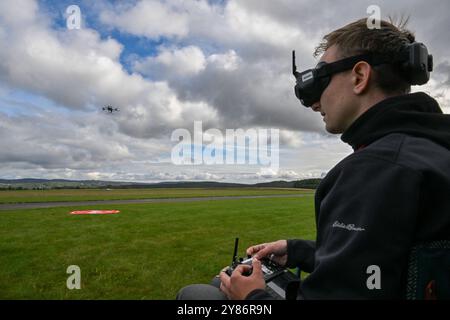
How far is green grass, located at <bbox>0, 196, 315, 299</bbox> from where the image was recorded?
24.0ft

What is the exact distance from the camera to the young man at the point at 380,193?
1.44m

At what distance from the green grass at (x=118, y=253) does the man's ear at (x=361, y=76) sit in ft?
20.3

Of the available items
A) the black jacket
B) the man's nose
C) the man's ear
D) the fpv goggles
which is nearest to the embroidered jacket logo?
the black jacket

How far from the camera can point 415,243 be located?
4.91 feet

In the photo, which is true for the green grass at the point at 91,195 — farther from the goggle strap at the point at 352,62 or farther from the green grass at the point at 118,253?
the goggle strap at the point at 352,62

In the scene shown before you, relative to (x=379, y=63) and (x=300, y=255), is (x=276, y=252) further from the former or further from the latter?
(x=379, y=63)

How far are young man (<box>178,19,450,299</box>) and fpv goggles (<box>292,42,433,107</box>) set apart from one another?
2 centimetres

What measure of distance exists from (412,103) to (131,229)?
621 inches

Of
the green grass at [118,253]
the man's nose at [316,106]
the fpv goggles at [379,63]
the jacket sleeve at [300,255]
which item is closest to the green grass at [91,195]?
the green grass at [118,253]

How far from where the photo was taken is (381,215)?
1439 mm
